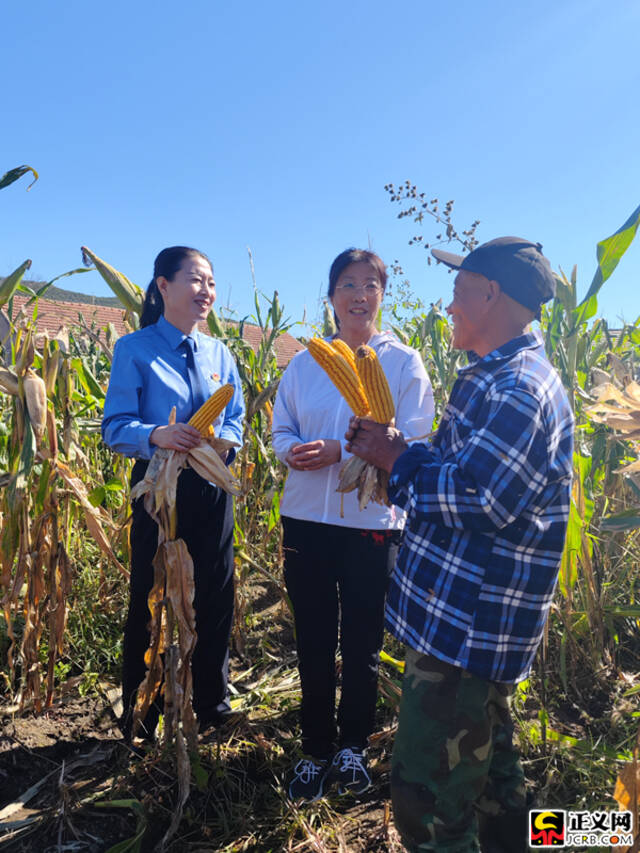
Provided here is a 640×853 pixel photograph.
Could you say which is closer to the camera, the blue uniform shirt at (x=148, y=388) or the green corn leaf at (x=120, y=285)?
the blue uniform shirt at (x=148, y=388)

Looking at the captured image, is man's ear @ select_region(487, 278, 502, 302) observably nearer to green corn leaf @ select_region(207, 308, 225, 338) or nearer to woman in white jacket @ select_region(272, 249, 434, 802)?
woman in white jacket @ select_region(272, 249, 434, 802)

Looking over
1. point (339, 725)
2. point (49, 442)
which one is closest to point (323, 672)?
point (339, 725)

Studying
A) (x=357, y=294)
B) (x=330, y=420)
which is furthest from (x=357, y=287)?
(x=330, y=420)

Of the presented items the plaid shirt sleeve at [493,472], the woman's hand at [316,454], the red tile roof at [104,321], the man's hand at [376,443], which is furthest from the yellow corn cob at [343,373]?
the red tile roof at [104,321]

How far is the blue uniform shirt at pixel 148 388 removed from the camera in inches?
91.9

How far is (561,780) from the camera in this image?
7.66 feet

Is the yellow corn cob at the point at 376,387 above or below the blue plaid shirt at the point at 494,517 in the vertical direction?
above

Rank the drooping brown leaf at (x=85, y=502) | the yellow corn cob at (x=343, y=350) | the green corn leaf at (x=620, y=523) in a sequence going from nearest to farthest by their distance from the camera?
the green corn leaf at (x=620, y=523)
the yellow corn cob at (x=343, y=350)
the drooping brown leaf at (x=85, y=502)

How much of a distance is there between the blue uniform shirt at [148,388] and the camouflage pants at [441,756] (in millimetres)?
1307

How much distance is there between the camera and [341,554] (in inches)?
93.5

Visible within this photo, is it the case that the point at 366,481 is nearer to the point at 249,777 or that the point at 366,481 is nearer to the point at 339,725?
the point at 339,725

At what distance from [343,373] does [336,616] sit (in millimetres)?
1071

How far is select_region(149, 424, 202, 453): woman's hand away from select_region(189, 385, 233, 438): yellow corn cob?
3cm

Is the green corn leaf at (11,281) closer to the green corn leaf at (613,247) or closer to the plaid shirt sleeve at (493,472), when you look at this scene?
the plaid shirt sleeve at (493,472)
